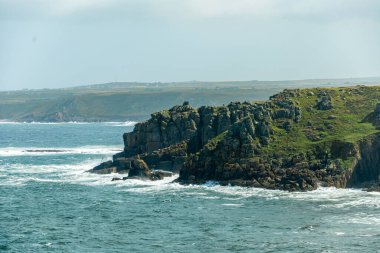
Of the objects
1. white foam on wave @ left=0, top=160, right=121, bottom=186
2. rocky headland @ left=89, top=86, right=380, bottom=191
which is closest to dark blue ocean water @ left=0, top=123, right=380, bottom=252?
white foam on wave @ left=0, top=160, right=121, bottom=186

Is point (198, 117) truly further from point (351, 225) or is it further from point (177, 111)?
point (351, 225)

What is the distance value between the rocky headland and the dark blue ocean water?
4.25m

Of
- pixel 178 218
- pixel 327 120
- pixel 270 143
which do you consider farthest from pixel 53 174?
pixel 178 218

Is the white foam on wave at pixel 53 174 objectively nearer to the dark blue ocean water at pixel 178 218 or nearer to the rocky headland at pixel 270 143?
the dark blue ocean water at pixel 178 218

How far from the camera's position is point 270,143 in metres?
130

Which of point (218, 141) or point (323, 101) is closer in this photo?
point (218, 141)

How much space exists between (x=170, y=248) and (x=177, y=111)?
79.6 m

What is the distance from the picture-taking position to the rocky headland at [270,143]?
119 meters

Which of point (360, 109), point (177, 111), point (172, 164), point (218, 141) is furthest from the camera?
point (177, 111)

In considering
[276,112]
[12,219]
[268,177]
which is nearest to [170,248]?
[12,219]

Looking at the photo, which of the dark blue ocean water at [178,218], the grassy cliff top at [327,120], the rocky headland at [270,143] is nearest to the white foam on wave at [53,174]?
the dark blue ocean water at [178,218]

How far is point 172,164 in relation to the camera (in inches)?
5389

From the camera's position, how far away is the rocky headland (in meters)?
119

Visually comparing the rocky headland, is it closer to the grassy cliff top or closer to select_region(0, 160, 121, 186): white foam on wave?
the grassy cliff top
